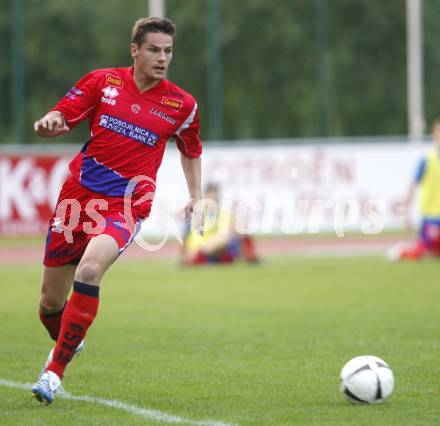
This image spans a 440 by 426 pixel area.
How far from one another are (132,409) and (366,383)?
147cm

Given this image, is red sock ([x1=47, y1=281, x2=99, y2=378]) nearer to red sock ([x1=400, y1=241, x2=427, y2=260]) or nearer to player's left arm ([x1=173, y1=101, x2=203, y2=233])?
player's left arm ([x1=173, y1=101, x2=203, y2=233])

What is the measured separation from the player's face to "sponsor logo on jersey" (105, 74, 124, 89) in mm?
229

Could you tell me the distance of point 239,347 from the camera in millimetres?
9891

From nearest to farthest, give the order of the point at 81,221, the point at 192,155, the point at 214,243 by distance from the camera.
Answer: the point at 81,221 → the point at 192,155 → the point at 214,243

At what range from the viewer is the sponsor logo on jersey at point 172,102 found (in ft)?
26.2

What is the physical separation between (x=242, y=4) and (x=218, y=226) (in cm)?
1283

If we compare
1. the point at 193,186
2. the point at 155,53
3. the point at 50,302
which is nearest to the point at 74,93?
the point at 155,53

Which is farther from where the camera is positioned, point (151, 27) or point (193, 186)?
point (193, 186)

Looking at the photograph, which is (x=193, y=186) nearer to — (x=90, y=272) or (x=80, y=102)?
(x=80, y=102)

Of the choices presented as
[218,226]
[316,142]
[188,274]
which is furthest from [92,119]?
[316,142]

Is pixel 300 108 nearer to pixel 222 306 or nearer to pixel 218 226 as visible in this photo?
pixel 218 226

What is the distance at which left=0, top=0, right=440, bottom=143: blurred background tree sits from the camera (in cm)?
3064

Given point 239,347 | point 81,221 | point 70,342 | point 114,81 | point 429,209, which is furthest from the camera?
point 429,209

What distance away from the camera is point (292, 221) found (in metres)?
25.6
